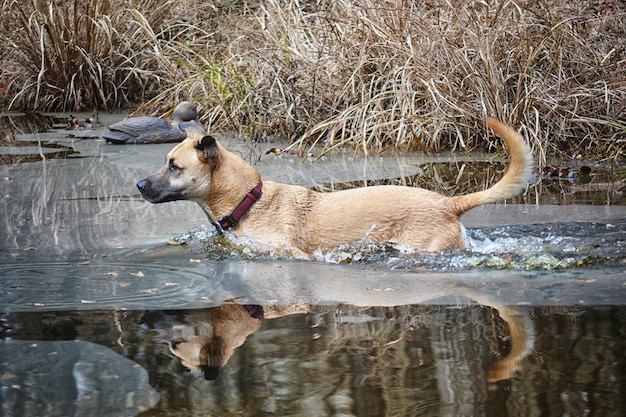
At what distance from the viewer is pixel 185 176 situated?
6223 millimetres

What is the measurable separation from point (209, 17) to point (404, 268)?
1103 centimetres

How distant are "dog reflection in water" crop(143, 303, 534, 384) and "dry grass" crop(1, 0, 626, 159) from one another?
515 centimetres

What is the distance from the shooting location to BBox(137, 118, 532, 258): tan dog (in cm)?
577

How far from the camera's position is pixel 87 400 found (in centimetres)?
335

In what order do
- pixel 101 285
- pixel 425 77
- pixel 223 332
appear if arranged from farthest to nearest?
pixel 425 77 → pixel 101 285 → pixel 223 332

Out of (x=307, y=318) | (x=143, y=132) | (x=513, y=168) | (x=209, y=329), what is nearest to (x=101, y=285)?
(x=209, y=329)

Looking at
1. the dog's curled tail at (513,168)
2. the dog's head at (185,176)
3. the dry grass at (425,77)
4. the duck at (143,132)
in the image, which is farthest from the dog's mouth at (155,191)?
the duck at (143,132)

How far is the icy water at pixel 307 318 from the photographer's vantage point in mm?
3285

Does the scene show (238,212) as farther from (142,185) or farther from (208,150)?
(142,185)

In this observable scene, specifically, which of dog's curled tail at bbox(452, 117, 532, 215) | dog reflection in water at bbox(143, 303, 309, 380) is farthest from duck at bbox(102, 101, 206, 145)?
dog reflection in water at bbox(143, 303, 309, 380)

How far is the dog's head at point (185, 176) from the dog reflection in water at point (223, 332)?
1737mm

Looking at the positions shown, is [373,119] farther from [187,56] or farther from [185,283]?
[185,283]

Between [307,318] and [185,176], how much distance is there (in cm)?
219

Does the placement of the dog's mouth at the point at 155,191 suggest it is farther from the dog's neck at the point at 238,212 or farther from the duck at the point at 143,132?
the duck at the point at 143,132
